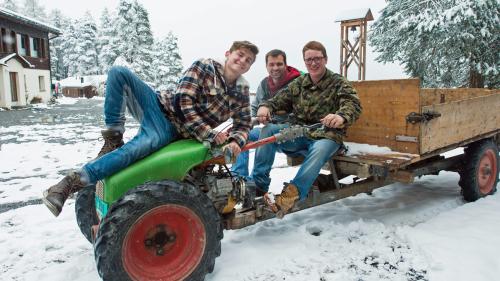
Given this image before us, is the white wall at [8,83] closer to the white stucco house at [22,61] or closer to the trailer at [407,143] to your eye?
the white stucco house at [22,61]

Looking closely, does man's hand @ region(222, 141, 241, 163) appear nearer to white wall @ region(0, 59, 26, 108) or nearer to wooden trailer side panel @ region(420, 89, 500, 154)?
wooden trailer side panel @ region(420, 89, 500, 154)

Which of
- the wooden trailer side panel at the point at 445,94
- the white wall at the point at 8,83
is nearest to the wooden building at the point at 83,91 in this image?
the white wall at the point at 8,83

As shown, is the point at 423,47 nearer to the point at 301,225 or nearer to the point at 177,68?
the point at 301,225

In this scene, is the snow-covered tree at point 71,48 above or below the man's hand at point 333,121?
above

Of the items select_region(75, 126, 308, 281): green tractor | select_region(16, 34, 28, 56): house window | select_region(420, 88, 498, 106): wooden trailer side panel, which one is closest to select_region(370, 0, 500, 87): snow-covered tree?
select_region(420, 88, 498, 106): wooden trailer side panel

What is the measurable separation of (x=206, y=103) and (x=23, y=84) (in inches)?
1121

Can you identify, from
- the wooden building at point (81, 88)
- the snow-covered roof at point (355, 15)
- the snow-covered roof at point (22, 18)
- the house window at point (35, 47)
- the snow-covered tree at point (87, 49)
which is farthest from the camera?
the snow-covered tree at point (87, 49)

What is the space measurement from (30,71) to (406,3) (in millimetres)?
26191

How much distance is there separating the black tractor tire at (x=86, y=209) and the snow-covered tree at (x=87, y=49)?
68.9 metres

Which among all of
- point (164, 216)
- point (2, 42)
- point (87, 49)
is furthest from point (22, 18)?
point (87, 49)

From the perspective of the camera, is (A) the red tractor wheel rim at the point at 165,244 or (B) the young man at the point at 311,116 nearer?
(A) the red tractor wheel rim at the point at 165,244

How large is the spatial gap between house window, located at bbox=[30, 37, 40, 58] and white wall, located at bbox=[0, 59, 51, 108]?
4.96 feet

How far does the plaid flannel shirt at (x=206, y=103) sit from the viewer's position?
312 centimetres

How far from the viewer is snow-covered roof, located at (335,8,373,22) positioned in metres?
13.0
